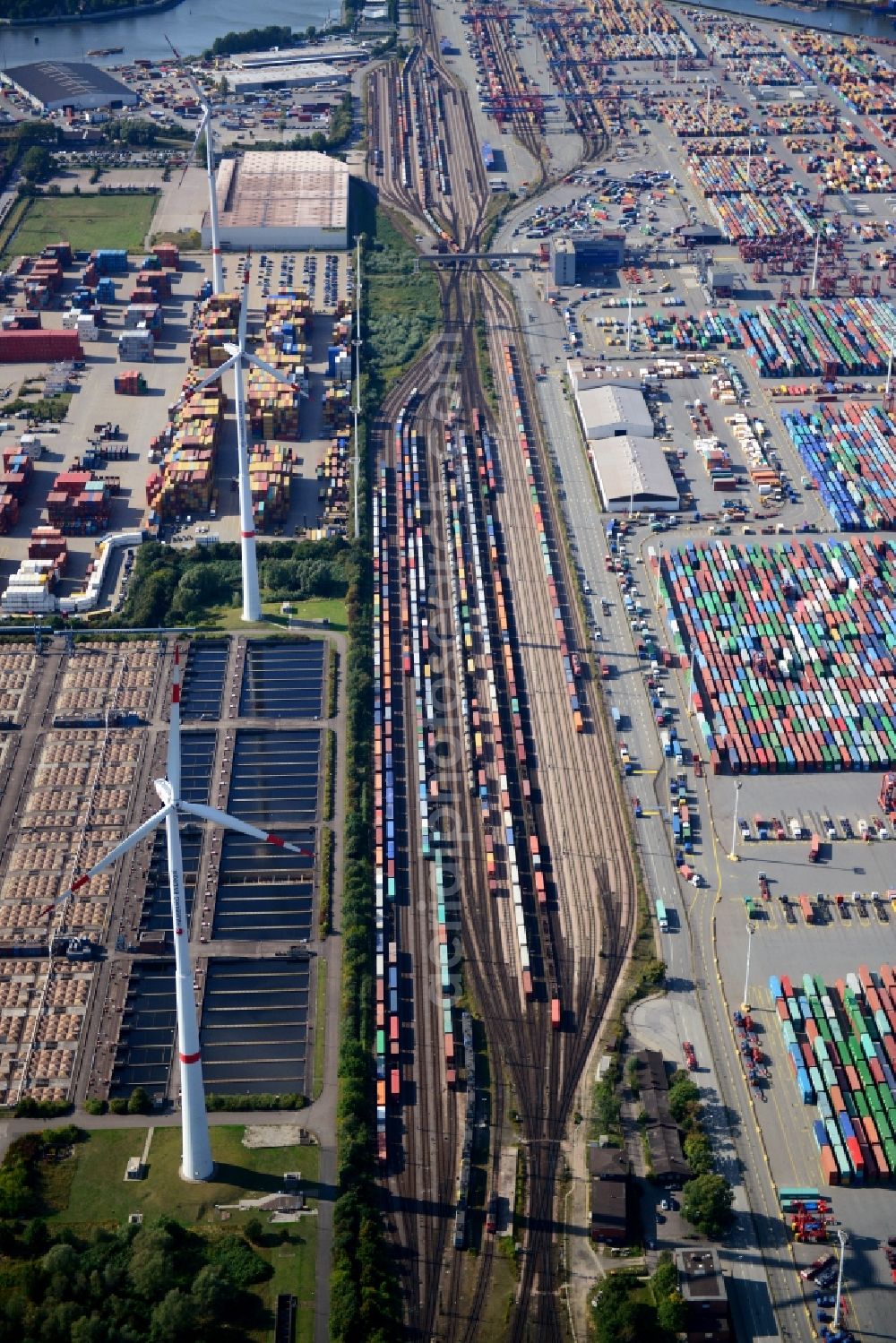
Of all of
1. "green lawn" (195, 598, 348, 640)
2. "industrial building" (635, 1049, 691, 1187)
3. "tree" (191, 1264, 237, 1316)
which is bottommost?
"tree" (191, 1264, 237, 1316)

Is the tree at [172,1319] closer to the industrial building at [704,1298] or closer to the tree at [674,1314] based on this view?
the tree at [674,1314]

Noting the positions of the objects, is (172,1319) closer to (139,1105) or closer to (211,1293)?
(211,1293)

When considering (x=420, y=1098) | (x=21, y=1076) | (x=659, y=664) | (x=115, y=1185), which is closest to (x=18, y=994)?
(x=21, y=1076)

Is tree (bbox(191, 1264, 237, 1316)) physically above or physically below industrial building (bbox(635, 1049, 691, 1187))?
below

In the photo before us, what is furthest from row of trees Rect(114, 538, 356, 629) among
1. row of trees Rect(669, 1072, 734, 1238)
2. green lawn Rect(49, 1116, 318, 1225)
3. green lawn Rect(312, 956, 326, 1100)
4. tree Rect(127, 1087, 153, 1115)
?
row of trees Rect(669, 1072, 734, 1238)

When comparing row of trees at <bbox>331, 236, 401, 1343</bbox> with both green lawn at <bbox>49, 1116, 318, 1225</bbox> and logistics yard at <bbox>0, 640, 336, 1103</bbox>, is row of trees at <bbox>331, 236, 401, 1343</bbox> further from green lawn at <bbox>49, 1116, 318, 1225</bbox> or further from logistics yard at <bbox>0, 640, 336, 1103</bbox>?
green lawn at <bbox>49, 1116, 318, 1225</bbox>

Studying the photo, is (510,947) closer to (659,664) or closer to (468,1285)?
(468,1285)

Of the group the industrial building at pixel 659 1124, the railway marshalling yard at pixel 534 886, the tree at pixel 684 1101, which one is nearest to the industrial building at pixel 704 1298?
the railway marshalling yard at pixel 534 886

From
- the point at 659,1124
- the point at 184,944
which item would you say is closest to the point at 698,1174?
the point at 659,1124

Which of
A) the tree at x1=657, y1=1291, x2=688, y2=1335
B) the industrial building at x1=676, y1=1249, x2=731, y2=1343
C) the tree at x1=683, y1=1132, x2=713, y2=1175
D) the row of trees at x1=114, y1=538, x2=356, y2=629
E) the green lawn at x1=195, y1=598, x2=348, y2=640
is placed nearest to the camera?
the tree at x1=657, y1=1291, x2=688, y2=1335
